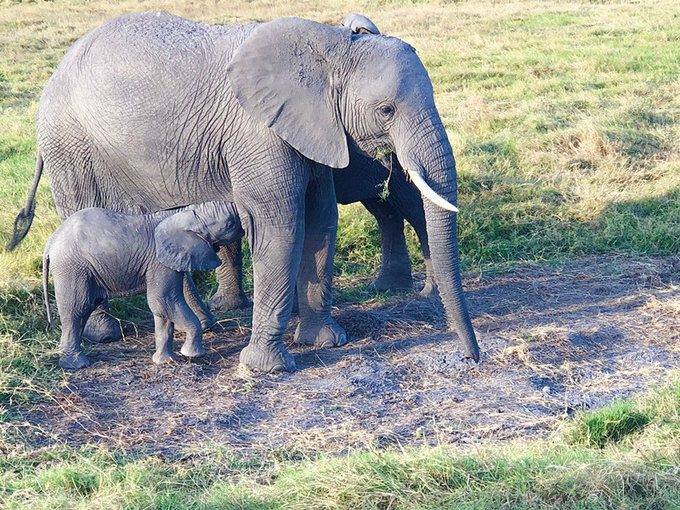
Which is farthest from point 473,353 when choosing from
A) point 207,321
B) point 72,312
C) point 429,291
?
point 72,312


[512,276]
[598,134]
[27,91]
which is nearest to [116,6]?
[27,91]

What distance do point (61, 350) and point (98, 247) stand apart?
66 centimetres

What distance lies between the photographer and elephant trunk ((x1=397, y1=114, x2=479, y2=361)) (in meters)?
4.84

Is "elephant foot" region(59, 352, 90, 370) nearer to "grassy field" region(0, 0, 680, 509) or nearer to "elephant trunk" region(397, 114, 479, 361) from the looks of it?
"grassy field" region(0, 0, 680, 509)

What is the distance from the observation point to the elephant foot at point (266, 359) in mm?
5332

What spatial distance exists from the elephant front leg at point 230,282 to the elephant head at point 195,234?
3.44 ft

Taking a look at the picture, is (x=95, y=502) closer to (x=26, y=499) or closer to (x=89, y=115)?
(x=26, y=499)

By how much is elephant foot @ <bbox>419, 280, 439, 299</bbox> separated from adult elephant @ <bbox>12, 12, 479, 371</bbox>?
3.23ft

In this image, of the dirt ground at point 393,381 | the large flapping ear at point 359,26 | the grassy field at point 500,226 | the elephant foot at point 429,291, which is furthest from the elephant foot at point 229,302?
the large flapping ear at point 359,26

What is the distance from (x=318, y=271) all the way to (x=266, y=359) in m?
0.67

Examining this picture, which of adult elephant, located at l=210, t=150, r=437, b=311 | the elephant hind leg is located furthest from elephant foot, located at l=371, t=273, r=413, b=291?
the elephant hind leg

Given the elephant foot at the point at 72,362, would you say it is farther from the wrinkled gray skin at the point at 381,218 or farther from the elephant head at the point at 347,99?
the elephant head at the point at 347,99

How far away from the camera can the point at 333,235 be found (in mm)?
5621

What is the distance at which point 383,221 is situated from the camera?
6.61 metres
